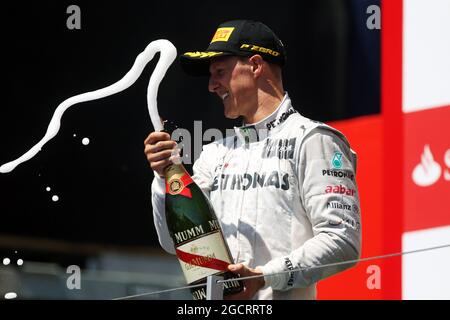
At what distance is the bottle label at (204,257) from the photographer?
1853 mm

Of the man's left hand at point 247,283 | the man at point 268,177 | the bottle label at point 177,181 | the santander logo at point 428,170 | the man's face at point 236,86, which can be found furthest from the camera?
the santander logo at point 428,170

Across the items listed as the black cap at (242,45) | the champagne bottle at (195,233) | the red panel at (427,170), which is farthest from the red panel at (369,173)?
the champagne bottle at (195,233)

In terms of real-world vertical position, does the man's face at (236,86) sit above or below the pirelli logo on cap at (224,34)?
below

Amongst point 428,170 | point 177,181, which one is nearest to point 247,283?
point 177,181

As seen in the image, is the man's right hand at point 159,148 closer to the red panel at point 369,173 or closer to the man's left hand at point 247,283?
the man's left hand at point 247,283

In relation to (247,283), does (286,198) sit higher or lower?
higher

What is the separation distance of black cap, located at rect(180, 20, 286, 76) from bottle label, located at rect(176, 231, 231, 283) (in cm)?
43

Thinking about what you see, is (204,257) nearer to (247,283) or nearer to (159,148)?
(247,283)

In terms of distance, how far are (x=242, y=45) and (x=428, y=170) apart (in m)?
0.59

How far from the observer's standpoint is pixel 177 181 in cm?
206

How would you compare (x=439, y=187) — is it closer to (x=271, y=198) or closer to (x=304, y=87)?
(x=304, y=87)

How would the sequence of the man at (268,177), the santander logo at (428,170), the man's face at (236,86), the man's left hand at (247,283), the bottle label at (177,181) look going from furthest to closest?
1. the santander logo at (428,170)
2. the man's face at (236,86)
3. the bottle label at (177,181)
4. the man at (268,177)
5. the man's left hand at (247,283)

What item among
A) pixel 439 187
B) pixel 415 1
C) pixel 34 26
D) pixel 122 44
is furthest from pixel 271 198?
pixel 34 26

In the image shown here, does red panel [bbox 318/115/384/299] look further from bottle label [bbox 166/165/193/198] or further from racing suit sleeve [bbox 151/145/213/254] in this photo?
bottle label [bbox 166/165/193/198]
